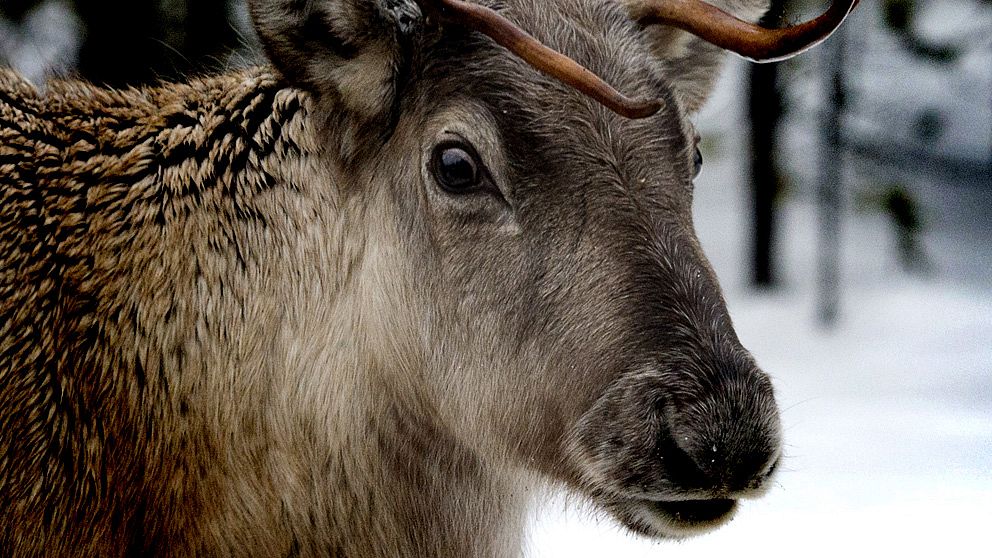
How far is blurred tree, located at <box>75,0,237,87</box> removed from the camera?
34.4 feet

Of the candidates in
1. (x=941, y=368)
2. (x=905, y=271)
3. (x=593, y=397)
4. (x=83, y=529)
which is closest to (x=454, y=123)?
(x=593, y=397)

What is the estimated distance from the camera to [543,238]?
3.05 metres

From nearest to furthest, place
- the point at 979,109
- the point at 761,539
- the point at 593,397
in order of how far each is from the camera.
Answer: the point at 593,397 < the point at 761,539 < the point at 979,109

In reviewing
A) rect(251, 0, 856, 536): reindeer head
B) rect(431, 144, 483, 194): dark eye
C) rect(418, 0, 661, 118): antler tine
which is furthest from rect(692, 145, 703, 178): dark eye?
rect(431, 144, 483, 194): dark eye

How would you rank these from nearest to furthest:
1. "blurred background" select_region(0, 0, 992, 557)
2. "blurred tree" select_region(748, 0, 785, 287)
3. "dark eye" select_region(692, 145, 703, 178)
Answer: "dark eye" select_region(692, 145, 703, 178)
"blurred background" select_region(0, 0, 992, 557)
"blurred tree" select_region(748, 0, 785, 287)

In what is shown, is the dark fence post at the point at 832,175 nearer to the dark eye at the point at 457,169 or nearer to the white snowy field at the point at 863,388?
the white snowy field at the point at 863,388

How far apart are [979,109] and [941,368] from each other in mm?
4305

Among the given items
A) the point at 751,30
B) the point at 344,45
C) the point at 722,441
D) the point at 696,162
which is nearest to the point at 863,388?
the point at 696,162

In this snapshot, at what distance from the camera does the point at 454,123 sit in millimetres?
3135

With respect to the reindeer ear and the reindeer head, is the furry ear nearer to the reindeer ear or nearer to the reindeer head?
the reindeer head

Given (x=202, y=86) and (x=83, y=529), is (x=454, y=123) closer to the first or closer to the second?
(x=202, y=86)

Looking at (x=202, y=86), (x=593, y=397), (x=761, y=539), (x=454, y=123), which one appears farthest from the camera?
(x=761, y=539)

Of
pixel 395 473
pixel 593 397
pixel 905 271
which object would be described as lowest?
pixel 905 271

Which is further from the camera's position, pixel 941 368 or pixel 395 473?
pixel 941 368
